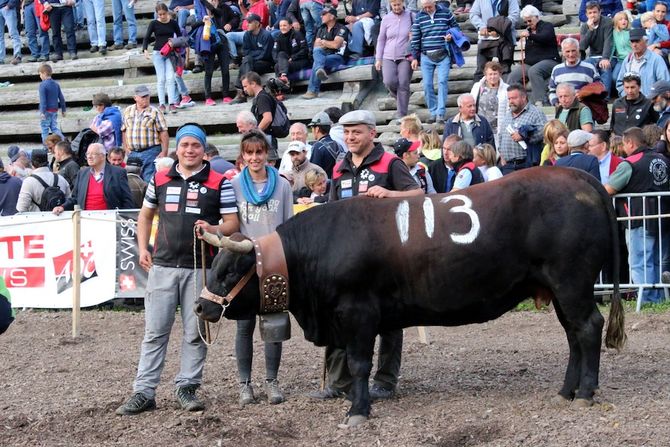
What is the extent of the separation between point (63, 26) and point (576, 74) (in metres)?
12.5

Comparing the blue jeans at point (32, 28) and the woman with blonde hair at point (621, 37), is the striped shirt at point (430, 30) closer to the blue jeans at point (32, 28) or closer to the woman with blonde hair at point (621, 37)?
the woman with blonde hair at point (621, 37)

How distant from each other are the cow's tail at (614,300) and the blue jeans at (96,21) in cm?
1667

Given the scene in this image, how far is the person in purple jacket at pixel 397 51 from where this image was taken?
56.0 feet

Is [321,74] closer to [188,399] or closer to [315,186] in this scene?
[315,186]

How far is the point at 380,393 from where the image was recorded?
867 centimetres

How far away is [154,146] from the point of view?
53.9ft

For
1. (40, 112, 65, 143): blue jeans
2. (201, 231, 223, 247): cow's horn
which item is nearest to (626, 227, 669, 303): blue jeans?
(201, 231, 223, 247): cow's horn

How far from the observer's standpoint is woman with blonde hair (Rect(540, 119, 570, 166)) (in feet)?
40.1

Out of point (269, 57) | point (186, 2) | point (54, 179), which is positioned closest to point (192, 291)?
point (54, 179)

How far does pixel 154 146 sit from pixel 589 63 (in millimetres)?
6435

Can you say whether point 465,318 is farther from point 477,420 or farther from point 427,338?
point 427,338

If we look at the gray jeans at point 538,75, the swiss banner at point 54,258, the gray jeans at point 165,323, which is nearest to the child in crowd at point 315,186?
the swiss banner at point 54,258

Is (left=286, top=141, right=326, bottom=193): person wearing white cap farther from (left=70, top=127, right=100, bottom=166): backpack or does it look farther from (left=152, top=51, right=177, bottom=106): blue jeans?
(left=152, top=51, right=177, bottom=106): blue jeans

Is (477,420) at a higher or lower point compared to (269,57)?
lower
